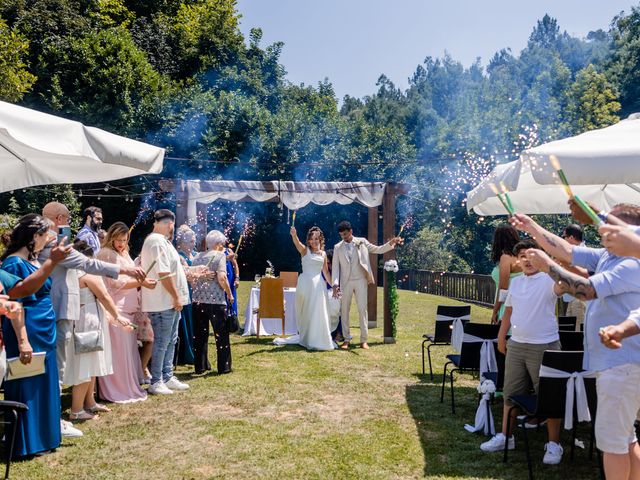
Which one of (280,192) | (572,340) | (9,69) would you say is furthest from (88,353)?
(9,69)

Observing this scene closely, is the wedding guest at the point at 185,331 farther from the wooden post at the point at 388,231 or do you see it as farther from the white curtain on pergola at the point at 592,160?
the white curtain on pergola at the point at 592,160

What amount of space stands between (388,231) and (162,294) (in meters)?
5.85

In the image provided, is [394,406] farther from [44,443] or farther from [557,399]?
[44,443]

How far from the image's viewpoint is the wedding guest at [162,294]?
6.91m

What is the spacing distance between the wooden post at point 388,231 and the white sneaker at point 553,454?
6322 millimetres

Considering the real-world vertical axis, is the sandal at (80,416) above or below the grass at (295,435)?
above

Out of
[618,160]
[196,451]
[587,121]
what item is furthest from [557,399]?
[587,121]

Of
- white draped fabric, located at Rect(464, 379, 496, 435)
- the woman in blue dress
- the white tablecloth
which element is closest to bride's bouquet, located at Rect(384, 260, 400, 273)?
the white tablecloth

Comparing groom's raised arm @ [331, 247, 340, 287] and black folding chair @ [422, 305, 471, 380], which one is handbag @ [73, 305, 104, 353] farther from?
groom's raised arm @ [331, 247, 340, 287]

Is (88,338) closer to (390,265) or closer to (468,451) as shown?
(468,451)

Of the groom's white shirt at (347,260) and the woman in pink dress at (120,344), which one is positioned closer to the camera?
the woman in pink dress at (120,344)

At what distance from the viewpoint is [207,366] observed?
8461 millimetres

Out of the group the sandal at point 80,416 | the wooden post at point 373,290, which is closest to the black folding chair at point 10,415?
the sandal at point 80,416

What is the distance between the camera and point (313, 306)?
1030cm
